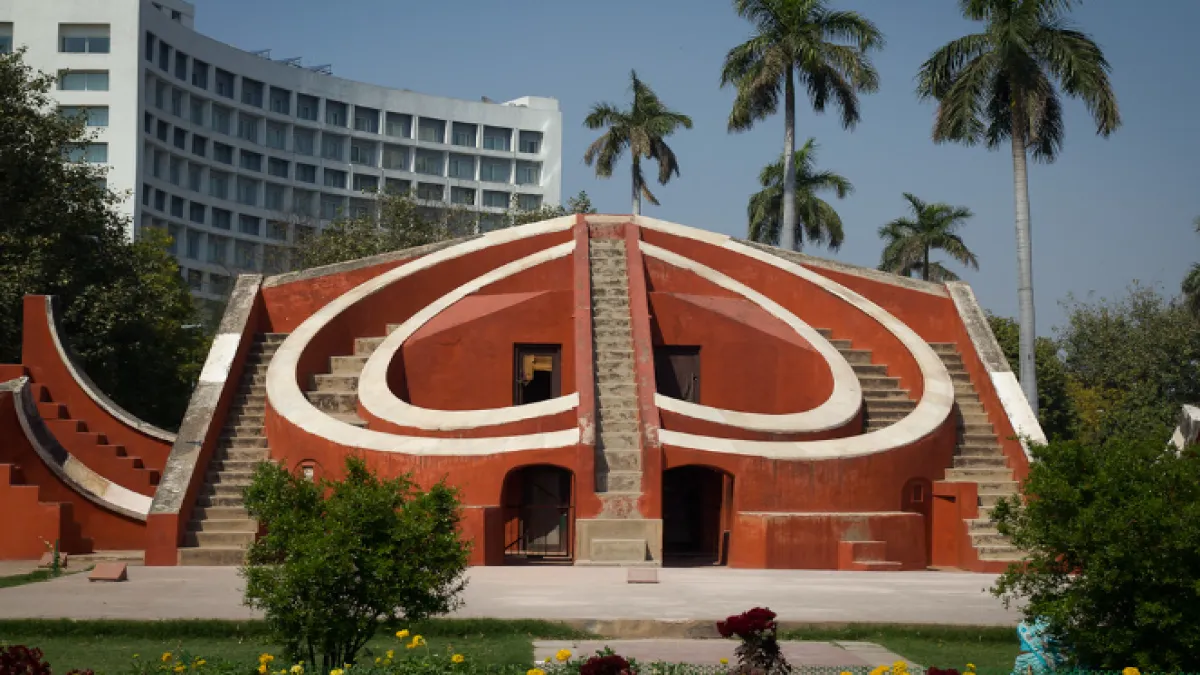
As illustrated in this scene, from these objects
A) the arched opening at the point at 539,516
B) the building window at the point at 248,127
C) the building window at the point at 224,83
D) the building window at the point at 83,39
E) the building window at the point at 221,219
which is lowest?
the arched opening at the point at 539,516

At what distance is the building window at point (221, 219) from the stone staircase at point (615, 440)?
44.3 m

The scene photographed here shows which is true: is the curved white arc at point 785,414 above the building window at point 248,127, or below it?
below

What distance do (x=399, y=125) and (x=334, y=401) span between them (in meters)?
53.7

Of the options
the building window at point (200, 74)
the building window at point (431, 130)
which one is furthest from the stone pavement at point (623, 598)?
the building window at point (431, 130)

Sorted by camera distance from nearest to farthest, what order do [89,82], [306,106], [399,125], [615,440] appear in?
[615,440], [89,82], [306,106], [399,125]

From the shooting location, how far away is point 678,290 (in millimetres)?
17797

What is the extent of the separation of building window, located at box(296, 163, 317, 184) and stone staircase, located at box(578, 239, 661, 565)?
1895 inches

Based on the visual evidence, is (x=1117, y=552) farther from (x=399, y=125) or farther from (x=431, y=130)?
(x=431, y=130)

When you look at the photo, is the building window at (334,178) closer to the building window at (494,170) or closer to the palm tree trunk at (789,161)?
the building window at (494,170)

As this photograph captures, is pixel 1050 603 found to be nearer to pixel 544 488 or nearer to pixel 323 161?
pixel 544 488

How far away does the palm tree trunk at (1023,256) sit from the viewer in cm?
2066

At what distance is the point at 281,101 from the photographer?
62438 mm

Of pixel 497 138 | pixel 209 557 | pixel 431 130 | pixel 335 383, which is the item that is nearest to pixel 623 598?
pixel 209 557

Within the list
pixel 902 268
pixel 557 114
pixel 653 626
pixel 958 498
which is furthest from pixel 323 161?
pixel 653 626
